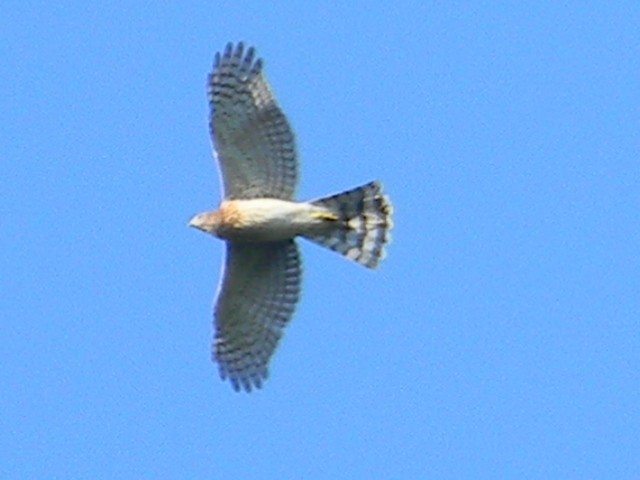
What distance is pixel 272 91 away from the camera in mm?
24188

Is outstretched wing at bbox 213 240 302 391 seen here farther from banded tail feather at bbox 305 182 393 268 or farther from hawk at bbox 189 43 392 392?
banded tail feather at bbox 305 182 393 268

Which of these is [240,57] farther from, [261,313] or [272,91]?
[261,313]

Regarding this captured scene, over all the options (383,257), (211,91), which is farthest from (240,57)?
(383,257)

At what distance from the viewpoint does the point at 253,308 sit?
81.8 feet

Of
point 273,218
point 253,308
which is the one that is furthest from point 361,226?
point 253,308

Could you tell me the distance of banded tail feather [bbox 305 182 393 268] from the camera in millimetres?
24375

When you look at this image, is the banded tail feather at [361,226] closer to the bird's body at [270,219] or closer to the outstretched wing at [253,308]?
the bird's body at [270,219]

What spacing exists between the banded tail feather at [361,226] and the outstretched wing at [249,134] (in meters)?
0.45

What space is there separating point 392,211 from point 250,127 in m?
1.38

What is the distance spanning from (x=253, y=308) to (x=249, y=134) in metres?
1.58

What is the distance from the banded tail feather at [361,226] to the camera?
2438cm

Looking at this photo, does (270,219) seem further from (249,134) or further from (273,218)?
(249,134)

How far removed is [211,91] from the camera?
24.2 metres

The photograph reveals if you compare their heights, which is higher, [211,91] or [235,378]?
[211,91]
